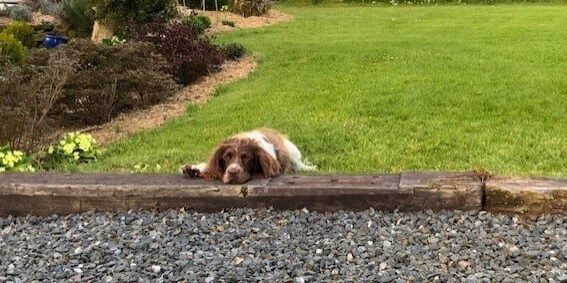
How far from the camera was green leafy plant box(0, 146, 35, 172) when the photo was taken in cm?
589

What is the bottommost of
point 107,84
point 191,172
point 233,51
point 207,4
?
point 207,4

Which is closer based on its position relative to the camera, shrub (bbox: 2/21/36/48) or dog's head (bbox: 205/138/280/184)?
dog's head (bbox: 205/138/280/184)

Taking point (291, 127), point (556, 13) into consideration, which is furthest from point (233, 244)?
point (556, 13)

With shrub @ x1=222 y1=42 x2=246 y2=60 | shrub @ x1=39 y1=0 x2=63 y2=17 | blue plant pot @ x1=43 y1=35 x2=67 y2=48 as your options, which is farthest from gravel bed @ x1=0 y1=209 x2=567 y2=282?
shrub @ x1=39 y1=0 x2=63 y2=17

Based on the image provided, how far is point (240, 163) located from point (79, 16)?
1244 centimetres

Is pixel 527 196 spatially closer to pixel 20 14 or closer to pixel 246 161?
pixel 246 161

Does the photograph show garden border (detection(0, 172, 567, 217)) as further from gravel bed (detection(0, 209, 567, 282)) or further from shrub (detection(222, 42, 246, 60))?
shrub (detection(222, 42, 246, 60))

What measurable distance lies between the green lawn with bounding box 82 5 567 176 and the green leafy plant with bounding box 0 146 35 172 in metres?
0.64

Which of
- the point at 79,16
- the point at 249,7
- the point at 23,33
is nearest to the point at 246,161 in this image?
the point at 23,33

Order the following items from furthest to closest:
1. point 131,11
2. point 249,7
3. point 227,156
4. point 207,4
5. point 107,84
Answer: point 207,4, point 249,7, point 131,11, point 107,84, point 227,156

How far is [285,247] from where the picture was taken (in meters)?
4.01

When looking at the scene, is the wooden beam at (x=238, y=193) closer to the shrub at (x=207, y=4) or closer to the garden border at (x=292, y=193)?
the garden border at (x=292, y=193)

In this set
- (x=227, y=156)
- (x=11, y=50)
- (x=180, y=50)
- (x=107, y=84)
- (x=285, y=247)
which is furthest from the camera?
(x=180, y=50)

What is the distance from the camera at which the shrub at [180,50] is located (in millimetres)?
11265
